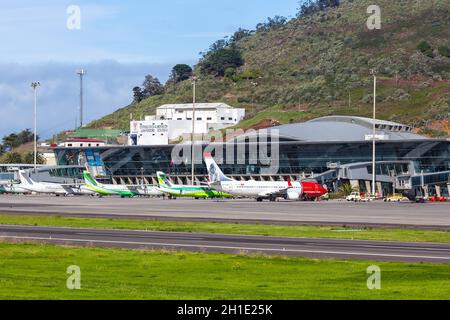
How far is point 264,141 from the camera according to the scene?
654ft

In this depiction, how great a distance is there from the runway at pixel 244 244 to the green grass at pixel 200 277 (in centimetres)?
342

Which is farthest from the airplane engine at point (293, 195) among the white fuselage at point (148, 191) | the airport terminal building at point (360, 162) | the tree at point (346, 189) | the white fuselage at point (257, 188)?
the white fuselage at point (148, 191)

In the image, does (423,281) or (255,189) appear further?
(255,189)

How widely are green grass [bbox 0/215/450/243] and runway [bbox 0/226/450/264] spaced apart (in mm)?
3747

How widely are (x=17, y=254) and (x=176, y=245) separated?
923 cm


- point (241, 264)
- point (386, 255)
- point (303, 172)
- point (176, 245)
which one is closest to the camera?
point (241, 264)

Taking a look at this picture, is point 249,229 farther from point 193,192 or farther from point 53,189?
point 53,189

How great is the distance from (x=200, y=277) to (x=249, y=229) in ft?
101

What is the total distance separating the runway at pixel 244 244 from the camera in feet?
145

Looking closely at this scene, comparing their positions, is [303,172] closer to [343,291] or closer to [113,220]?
[113,220]

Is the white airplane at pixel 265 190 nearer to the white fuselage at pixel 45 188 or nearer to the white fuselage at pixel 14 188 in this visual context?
the white fuselage at pixel 45 188

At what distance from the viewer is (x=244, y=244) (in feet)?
166

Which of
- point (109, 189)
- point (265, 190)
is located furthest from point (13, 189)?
point (265, 190)
